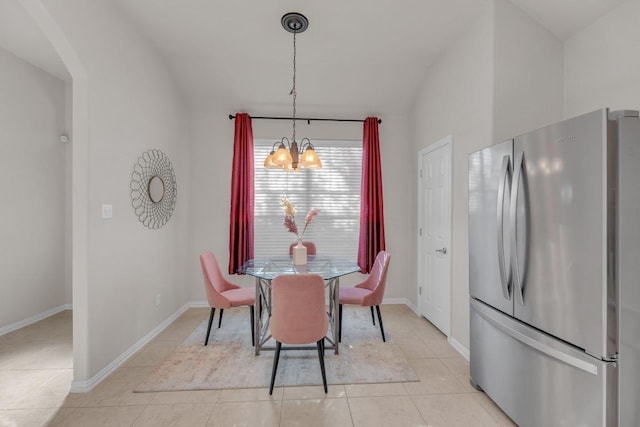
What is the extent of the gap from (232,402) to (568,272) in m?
2.19

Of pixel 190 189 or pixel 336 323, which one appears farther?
pixel 190 189

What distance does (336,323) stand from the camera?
279 cm

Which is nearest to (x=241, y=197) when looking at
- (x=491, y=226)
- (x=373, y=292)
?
(x=373, y=292)

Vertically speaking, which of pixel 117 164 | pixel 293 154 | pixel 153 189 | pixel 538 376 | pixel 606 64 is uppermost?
pixel 606 64

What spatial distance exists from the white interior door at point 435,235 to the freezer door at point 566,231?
1.45 metres

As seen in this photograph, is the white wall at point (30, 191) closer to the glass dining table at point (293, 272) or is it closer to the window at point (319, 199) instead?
the window at point (319, 199)

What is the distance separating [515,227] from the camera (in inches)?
67.0

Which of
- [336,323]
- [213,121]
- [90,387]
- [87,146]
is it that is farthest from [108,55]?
[336,323]

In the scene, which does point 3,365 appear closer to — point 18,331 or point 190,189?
point 18,331

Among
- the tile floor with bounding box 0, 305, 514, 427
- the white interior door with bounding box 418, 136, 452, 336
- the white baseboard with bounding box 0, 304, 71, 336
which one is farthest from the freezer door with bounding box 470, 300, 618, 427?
the white baseboard with bounding box 0, 304, 71, 336

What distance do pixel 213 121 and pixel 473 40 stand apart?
3.23 metres

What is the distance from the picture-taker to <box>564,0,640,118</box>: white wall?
6.54 ft

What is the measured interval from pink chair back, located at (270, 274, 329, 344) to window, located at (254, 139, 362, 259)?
6.98ft

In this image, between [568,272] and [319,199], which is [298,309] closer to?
[568,272]
